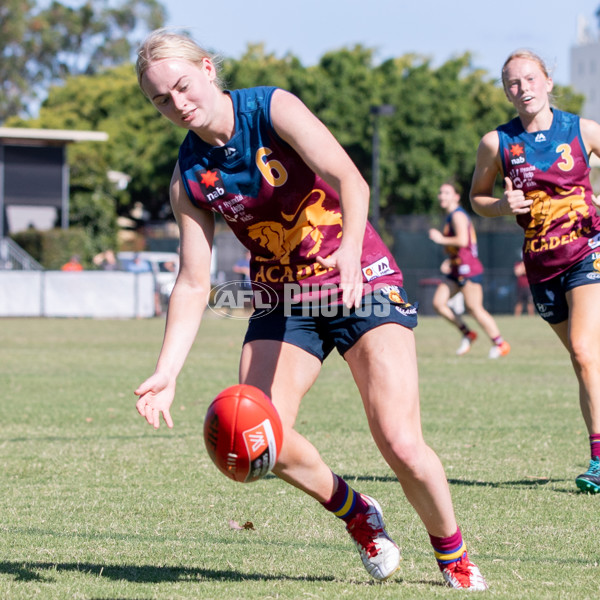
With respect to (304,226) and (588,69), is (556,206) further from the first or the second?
(588,69)

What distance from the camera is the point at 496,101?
5222 cm

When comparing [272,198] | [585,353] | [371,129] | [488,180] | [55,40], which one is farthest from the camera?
[55,40]

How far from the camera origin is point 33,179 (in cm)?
4253

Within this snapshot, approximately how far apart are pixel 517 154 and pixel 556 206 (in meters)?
0.38

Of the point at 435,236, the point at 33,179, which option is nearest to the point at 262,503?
the point at 435,236

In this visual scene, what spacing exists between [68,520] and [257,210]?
2114 millimetres

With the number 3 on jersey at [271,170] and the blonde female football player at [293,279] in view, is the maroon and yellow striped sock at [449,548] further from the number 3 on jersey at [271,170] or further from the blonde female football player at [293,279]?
the number 3 on jersey at [271,170]

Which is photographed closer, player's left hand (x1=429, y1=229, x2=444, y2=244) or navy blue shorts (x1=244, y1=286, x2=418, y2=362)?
navy blue shorts (x1=244, y1=286, x2=418, y2=362)

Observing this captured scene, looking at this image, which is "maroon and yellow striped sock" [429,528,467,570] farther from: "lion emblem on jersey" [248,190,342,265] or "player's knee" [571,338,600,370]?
"player's knee" [571,338,600,370]

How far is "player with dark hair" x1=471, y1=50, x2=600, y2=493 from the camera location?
583 centimetres

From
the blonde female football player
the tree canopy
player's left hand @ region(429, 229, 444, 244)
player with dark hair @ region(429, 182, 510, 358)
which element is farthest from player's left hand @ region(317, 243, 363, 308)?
the tree canopy

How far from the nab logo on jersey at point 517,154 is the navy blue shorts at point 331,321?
7.33ft

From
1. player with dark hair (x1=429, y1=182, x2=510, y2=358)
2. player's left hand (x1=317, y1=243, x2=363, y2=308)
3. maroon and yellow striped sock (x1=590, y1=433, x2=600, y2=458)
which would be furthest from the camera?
player with dark hair (x1=429, y1=182, x2=510, y2=358)

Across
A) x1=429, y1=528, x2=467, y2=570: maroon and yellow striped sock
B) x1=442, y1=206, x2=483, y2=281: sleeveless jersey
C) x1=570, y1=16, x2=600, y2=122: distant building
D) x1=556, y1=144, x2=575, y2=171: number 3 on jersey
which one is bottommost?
x1=429, y1=528, x2=467, y2=570: maroon and yellow striped sock
